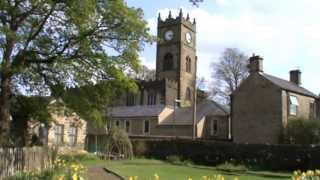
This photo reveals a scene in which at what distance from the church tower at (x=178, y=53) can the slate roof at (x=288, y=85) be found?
40.1 m

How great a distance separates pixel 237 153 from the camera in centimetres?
4450

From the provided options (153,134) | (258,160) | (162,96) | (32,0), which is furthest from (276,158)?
(162,96)

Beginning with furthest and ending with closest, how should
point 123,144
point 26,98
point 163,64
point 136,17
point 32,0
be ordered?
point 163,64 < point 123,144 < point 26,98 < point 136,17 < point 32,0

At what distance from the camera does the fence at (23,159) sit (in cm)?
2264

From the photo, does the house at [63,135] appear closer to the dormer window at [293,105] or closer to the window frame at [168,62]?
the dormer window at [293,105]

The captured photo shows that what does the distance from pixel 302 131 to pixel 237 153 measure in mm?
7350

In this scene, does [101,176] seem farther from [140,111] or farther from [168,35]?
[168,35]

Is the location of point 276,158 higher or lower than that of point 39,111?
lower

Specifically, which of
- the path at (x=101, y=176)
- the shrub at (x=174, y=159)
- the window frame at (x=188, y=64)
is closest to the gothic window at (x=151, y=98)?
the window frame at (x=188, y=64)

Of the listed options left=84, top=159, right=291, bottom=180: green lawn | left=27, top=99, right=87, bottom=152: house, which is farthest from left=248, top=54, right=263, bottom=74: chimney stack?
left=84, top=159, right=291, bottom=180: green lawn

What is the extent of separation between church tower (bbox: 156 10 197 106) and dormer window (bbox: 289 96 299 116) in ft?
143

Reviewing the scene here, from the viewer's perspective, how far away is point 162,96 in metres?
90.2

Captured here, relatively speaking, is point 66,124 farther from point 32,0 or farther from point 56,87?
point 32,0

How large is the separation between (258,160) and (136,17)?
2224 cm
